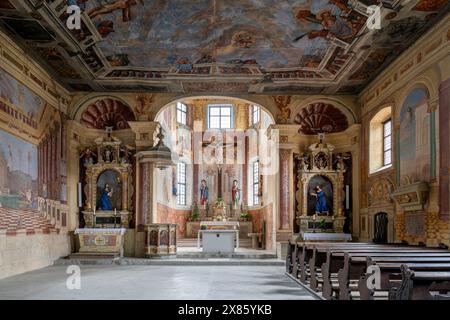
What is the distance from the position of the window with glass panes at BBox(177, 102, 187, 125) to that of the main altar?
8241 mm

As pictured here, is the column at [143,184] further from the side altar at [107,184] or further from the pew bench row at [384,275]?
the pew bench row at [384,275]

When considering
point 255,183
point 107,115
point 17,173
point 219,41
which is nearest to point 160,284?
point 17,173

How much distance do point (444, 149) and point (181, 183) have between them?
15.0 m

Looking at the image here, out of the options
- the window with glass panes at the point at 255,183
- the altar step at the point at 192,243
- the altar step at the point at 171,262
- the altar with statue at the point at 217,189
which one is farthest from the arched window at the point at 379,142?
the altar with statue at the point at 217,189

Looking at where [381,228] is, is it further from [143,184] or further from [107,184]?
[107,184]

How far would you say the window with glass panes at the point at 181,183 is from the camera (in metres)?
23.7

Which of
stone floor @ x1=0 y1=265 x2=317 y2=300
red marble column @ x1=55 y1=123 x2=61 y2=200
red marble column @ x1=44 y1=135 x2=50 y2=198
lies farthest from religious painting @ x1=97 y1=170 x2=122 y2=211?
stone floor @ x1=0 y1=265 x2=317 y2=300

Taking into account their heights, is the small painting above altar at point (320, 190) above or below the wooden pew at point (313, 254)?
above

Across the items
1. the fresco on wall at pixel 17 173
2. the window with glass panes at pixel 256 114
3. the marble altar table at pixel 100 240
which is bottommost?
the marble altar table at pixel 100 240

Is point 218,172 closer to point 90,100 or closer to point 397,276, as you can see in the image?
point 90,100

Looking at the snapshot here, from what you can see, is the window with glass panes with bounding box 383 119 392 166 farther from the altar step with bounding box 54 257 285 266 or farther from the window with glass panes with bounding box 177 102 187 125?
the window with glass panes with bounding box 177 102 187 125

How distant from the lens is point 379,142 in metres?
15.4

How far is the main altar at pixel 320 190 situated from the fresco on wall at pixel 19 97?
816cm
